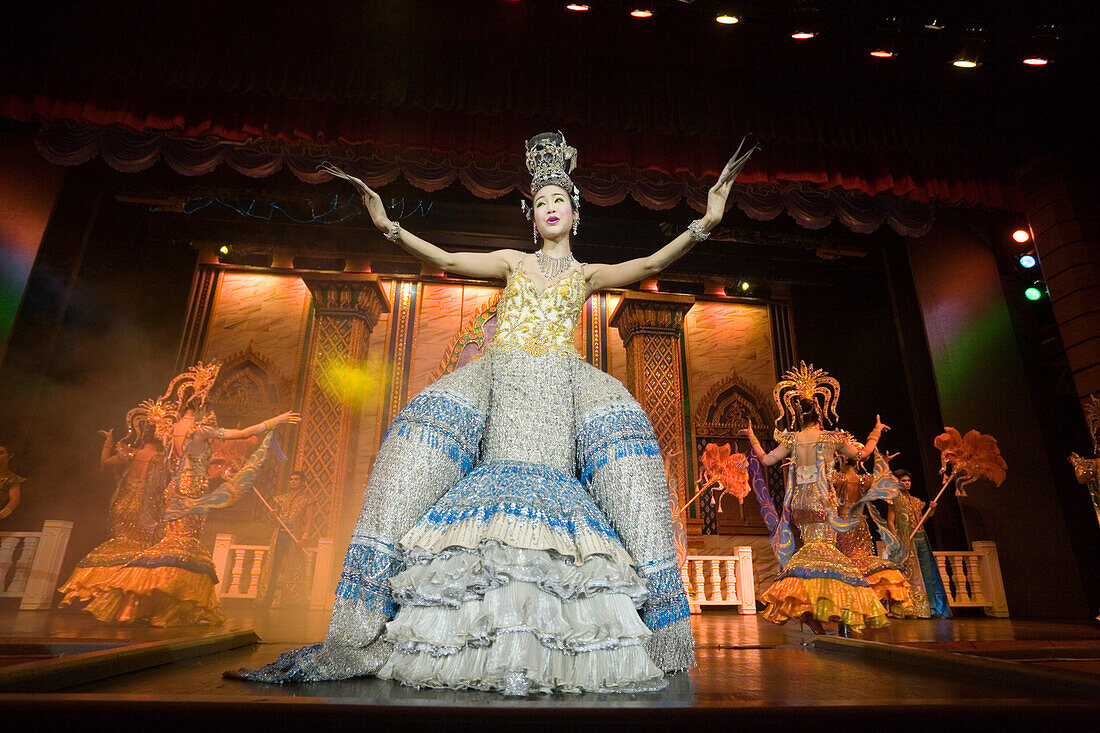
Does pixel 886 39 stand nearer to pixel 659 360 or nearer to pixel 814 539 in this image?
pixel 814 539

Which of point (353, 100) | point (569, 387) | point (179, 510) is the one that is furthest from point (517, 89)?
point (179, 510)

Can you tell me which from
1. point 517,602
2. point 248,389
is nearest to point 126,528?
point 248,389

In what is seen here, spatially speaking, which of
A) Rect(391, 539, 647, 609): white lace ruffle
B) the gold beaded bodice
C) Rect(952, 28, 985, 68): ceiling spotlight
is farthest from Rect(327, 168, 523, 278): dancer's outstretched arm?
Rect(952, 28, 985, 68): ceiling spotlight

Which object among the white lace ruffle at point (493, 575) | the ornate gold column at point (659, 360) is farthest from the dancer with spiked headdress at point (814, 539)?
the ornate gold column at point (659, 360)

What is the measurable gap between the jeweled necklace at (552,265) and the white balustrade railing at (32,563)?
19.2 feet

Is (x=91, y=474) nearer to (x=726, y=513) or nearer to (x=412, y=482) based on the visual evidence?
(x=412, y=482)

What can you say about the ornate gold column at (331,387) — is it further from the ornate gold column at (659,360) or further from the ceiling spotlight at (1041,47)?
the ceiling spotlight at (1041,47)

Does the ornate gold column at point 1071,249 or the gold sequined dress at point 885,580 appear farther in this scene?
the ornate gold column at point 1071,249

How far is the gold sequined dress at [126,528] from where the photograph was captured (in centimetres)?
435

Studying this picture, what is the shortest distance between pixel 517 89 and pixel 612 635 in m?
4.64

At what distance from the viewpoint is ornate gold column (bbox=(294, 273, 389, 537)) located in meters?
7.62

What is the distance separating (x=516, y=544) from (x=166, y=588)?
12.4 ft

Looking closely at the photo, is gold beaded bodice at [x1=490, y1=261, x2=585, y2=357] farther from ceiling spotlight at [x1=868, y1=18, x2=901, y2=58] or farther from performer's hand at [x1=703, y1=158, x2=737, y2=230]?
ceiling spotlight at [x1=868, y1=18, x2=901, y2=58]

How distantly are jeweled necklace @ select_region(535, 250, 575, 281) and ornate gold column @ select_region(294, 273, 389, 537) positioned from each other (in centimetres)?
610
